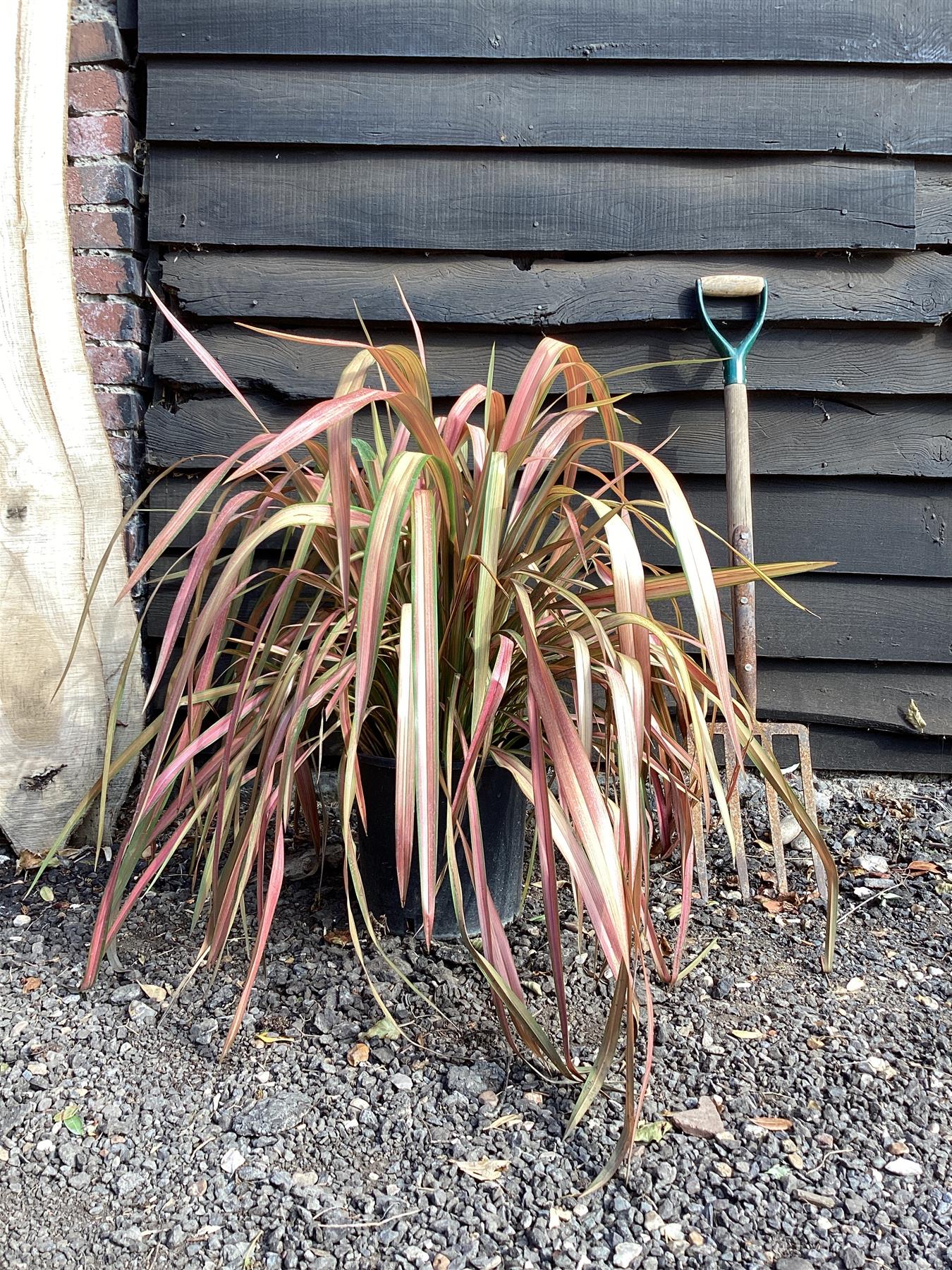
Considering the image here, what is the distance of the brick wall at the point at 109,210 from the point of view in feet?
5.57

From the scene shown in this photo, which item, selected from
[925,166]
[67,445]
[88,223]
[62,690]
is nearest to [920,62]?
[925,166]

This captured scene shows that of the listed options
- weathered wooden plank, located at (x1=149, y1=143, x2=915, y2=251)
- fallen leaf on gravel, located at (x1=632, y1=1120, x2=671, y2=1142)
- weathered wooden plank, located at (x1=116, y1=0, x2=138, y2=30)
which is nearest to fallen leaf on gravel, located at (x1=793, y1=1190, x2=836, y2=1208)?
fallen leaf on gravel, located at (x1=632, y1=1120, x2=671, y2=1142)

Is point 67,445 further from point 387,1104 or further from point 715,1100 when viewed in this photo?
point 715,1100

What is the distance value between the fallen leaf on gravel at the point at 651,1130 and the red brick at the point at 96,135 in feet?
5.93

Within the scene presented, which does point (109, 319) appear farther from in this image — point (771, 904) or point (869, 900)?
point (869, 900)

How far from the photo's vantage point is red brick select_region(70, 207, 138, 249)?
5.64ft

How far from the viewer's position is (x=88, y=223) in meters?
1.72

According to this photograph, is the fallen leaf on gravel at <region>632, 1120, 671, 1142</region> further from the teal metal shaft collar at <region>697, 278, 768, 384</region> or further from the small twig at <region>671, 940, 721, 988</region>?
the teal metal shaft collar at <region>697, 278, 768, 384</region>

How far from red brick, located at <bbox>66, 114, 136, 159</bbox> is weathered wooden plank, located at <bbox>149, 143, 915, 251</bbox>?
0.07 metres

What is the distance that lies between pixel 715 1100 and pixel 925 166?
66.0 inches

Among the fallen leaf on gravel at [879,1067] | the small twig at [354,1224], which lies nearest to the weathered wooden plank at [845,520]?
the fallen leaf on gravel at [879,1067]

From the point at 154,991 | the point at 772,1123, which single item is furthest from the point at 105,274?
the point at 772,1123

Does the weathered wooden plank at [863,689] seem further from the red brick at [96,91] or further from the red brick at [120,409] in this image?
the red brick at [96,91]

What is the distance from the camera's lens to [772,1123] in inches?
41.1
